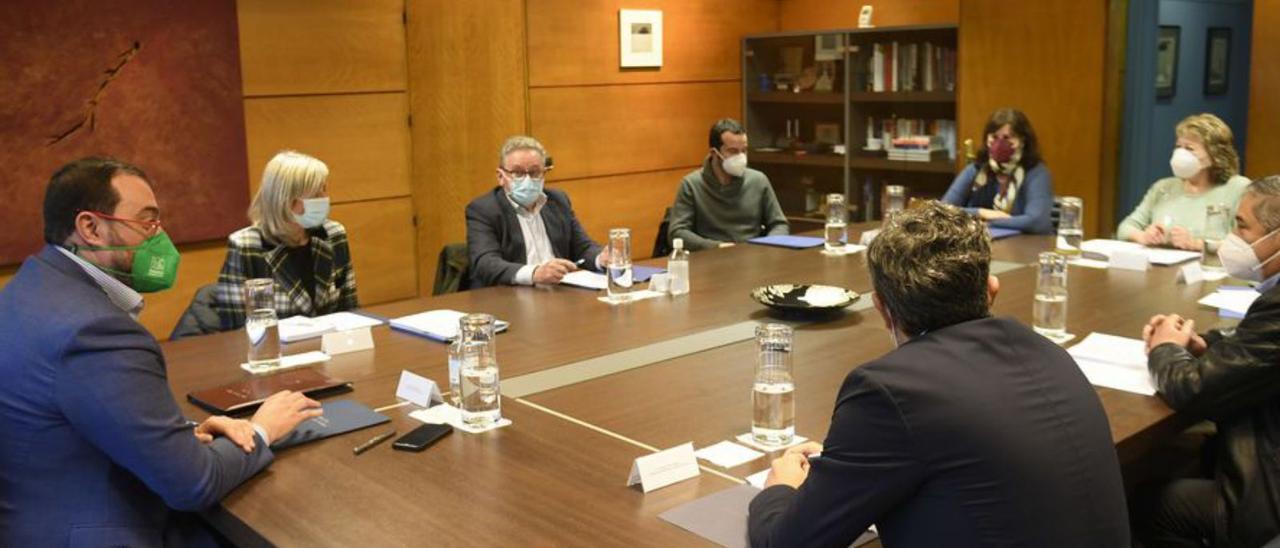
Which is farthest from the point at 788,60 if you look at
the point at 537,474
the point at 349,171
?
the point at 537,474

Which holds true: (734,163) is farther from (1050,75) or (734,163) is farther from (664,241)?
(1050,75)

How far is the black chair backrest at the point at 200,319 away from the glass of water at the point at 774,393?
195 cm

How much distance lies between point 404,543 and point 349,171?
15.8ft

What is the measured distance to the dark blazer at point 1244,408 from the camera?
2359 mm

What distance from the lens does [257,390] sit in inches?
102

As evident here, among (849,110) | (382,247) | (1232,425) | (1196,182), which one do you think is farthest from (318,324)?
(849,110)

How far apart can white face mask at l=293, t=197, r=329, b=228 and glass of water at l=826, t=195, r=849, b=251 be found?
1862mm

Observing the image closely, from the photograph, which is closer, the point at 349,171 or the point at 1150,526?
the point at 1150,526

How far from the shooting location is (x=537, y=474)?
2.06 metres

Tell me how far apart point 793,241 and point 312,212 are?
1.98 m

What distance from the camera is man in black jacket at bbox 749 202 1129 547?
155 cm

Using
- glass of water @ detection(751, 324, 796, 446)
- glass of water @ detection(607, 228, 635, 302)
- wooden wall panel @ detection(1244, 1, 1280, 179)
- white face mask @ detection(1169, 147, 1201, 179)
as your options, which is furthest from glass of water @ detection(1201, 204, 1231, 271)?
glass of water @ detection(751, 324, 796, 446)

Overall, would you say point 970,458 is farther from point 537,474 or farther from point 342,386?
point 342,386

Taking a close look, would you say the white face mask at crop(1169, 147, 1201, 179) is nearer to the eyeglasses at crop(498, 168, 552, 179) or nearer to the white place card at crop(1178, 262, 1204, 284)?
the white place card at crop(1178, 262, 1204, 284)
